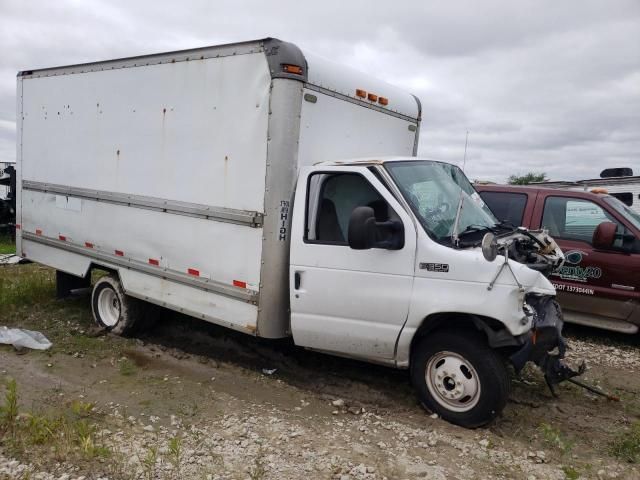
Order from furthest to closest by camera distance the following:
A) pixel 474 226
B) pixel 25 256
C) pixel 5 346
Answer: pixel 25 256, pixel 5 346, pixel 474 226

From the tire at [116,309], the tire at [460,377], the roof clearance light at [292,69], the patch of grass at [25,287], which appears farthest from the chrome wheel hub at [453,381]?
the patch of grass at [25,287]

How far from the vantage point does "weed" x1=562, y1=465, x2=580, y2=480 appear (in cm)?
338

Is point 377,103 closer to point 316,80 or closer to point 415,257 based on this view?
point 316,80

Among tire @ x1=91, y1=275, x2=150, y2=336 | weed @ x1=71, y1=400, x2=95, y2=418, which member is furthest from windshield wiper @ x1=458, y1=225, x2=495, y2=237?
tire @ x1=91, y1=275, x2=150, y2=336

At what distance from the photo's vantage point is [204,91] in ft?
17.4

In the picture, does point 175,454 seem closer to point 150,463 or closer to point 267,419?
point 150,463

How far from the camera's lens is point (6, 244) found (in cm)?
1487

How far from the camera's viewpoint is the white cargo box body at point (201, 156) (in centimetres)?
484

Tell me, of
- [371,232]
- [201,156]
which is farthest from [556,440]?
[201,156]

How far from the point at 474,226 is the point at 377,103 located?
1788 millimetres

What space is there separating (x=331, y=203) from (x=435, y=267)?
1103mm

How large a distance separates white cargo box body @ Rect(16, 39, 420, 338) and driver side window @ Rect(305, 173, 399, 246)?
0.23 meters

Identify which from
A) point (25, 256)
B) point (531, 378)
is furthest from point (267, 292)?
point (25, 256)

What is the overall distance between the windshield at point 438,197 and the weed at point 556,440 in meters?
1.57
